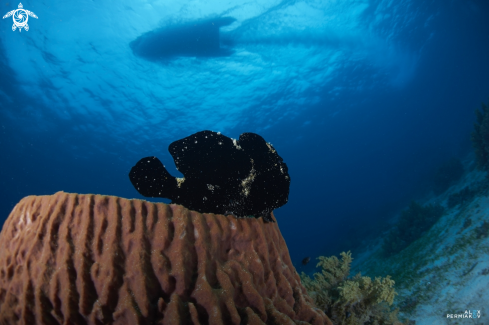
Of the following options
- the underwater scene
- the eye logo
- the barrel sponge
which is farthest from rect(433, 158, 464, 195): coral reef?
the eye logo

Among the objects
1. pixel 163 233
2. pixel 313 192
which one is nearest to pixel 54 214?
pixel 163 233

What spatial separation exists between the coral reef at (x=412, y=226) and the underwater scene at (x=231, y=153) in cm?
12

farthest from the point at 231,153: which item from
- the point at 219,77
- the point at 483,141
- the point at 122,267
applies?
the point at 219,77

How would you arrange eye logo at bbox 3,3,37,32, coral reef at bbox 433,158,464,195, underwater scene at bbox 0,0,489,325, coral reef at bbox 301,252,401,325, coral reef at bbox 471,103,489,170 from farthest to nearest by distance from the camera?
coral reef at bbox 433,158,464,195 < eye logo at bbox 3,3,37,32 < coral reef at bbox 471,103,489,170 < coral reef at bbox 301,252,401,325 < underwater scene at bbox 0,0,489,325

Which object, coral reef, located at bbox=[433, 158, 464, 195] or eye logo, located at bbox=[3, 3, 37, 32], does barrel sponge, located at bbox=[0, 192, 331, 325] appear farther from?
coral reef, located at bbox=[433, 158, 464, 195]

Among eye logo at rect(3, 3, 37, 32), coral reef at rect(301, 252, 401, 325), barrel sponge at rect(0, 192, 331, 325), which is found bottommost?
coral reef at rect(301, 252, 401, 325)

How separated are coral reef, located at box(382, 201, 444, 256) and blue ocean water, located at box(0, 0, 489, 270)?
11.1 m

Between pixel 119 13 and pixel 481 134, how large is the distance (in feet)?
77.8

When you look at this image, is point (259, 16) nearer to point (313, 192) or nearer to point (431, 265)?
point (431, 265)

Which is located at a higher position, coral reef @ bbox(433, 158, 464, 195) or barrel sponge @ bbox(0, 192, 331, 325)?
coral reef @ bbox(433, 158, 464, 195)

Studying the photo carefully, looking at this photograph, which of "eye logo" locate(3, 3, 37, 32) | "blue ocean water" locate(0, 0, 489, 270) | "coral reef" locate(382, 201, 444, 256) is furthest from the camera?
"blue ocean water" locate(0, 0, 489, 270)

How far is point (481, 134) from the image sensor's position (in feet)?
40.0

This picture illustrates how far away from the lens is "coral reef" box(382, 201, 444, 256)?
1273 centimetres

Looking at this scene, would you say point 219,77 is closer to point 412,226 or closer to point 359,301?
point 412,226
